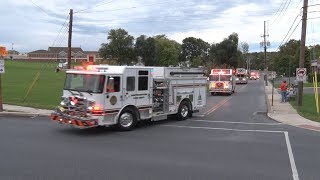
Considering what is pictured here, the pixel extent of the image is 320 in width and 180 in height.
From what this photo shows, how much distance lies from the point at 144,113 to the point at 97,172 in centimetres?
869

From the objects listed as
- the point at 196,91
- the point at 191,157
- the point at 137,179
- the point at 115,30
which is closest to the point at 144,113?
the point at 196,91

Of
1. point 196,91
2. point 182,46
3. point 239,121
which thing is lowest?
point 239,121

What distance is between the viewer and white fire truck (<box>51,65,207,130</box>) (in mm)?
15703

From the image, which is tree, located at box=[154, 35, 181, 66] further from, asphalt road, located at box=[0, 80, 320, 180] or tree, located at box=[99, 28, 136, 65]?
asphalt road, located at box=[0, 80, 320, 180]

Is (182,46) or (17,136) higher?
(182,46)

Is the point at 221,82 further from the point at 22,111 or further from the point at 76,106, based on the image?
the point at 76,106

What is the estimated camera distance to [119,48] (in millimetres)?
111750

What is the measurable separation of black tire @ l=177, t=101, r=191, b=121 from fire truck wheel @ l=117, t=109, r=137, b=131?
3830 mm

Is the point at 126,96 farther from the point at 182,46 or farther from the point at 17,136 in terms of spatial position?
the point at 182,46

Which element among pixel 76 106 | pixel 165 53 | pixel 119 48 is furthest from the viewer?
pixel 165 53

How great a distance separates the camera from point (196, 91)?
21844 millimetres

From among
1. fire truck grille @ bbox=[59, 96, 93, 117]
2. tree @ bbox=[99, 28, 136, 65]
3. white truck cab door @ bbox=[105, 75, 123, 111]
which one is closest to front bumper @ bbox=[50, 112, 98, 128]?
fire truck grille @ bbox=[59, 96, 93, 117]

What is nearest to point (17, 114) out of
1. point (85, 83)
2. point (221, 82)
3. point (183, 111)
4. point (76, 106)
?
point (76, 106)

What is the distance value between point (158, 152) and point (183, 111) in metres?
9.06
